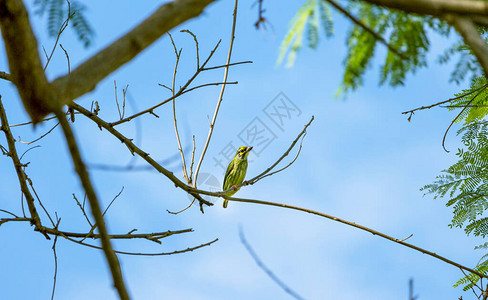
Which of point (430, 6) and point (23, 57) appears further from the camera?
point (23, 57)

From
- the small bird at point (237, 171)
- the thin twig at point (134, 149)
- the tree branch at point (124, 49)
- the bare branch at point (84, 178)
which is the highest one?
the small bird at point (237, 171)

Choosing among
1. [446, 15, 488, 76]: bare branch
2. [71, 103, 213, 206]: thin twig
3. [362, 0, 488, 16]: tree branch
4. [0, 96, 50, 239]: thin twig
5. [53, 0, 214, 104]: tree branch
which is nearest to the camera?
[362, 0, 488, 16]: tree branch

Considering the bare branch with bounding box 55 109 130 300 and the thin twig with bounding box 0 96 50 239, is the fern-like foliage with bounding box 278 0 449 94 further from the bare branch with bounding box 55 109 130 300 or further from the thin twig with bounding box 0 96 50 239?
the thin twig with bounding box 0 96 50 239

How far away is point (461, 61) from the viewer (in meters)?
2.72

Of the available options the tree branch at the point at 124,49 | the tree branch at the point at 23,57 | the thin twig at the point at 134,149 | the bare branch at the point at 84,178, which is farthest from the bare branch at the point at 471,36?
the thin twig at the point at 134,149

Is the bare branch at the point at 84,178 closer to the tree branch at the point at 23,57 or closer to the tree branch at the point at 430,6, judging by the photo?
the tree branch at the point at 23,57

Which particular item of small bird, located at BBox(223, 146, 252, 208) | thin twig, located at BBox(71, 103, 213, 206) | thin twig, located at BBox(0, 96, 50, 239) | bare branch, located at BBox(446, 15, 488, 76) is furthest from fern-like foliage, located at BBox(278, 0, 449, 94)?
small bird, located at BBox(223, 146, 252, 208)

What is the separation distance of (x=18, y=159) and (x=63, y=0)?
2.50m

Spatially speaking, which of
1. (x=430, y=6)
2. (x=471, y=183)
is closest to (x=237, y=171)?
(x=471, y=183)

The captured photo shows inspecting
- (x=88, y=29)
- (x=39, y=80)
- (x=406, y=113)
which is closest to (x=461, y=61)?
(x=406, y=113)

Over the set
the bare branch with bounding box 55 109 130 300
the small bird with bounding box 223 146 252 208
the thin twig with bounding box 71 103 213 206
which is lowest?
the bare branch with bounding box 55 109 130 300

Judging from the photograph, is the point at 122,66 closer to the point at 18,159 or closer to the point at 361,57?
the point at 361,57

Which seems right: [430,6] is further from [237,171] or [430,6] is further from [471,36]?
[237,171]

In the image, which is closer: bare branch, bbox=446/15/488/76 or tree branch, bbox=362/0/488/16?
tree branch, bbox=362/0/488/16
